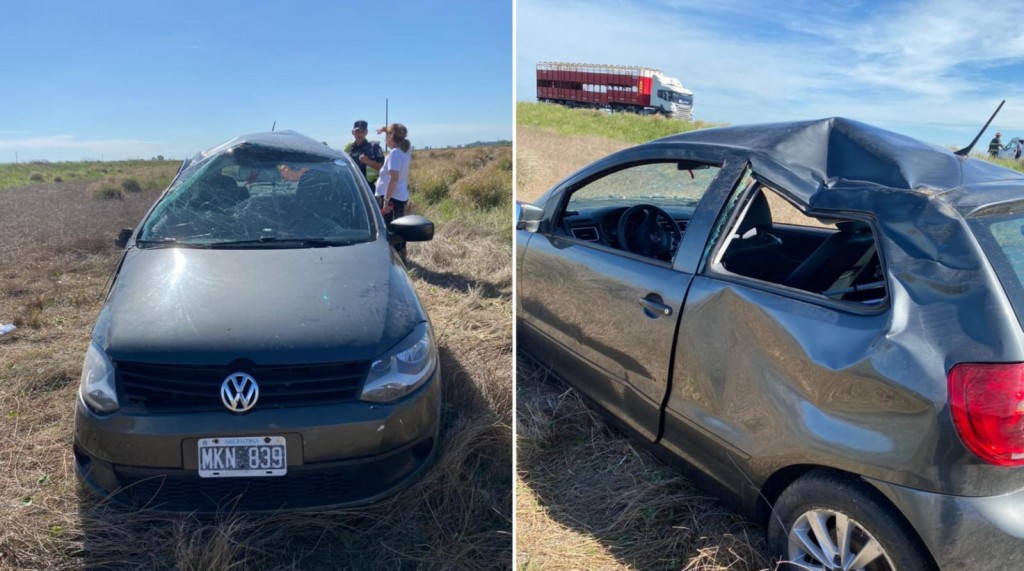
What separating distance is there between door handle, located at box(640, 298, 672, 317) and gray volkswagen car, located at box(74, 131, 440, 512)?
0.90 meters

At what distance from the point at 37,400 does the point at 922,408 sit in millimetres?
4189

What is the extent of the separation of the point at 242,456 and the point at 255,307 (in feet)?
2.00

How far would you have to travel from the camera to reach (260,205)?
3.67 meters

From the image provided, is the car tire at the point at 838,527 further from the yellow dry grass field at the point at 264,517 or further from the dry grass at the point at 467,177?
the dry grass at the point at 467,177

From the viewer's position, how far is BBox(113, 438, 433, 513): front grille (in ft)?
8.14

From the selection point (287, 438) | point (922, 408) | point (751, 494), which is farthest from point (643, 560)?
point (287, 438)

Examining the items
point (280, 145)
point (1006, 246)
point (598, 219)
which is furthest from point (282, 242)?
point (1006, 246)

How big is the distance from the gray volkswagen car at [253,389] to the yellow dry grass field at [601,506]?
0.56 metres

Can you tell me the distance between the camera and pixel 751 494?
2.33 m

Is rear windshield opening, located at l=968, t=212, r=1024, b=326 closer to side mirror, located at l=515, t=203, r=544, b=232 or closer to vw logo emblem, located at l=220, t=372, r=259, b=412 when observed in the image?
side mirror, located at l=515, t=203, r=544, b=232

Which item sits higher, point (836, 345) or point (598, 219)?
point (598, 219)

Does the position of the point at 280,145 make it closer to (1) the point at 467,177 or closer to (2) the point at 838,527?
(2) the point at 838,527

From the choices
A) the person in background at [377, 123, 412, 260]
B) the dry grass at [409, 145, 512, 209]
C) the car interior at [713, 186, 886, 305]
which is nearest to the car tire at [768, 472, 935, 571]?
the car interior at [713, 186, 886, 305]

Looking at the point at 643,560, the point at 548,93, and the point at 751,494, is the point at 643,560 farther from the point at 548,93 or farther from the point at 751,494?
the point at 548,93
